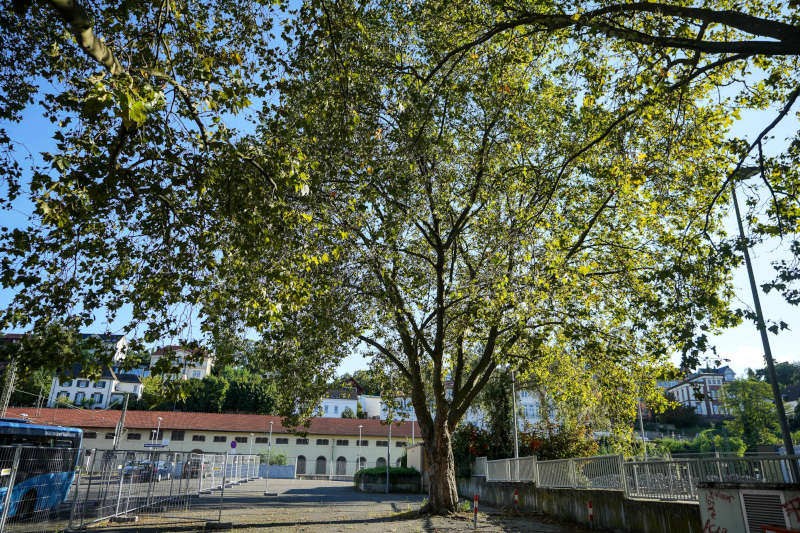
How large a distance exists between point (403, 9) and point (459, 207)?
6900mm

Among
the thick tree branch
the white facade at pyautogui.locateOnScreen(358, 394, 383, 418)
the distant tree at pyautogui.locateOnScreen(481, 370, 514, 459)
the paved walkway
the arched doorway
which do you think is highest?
the white facade at pyautogui.locateOnScreen(358, 394, 383, 418)

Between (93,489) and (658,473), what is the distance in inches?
573

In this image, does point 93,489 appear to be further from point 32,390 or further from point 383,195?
point 32,390

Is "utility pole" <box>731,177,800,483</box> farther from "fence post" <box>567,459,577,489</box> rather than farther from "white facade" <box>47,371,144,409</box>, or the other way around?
"white facade" <box>47,371,144,409</box>

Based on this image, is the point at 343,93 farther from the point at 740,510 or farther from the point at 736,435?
the point at 736,435

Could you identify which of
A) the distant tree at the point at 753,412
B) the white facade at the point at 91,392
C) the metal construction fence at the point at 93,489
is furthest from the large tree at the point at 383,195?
the white facade at the point at 91,392

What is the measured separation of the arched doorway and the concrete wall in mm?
42093

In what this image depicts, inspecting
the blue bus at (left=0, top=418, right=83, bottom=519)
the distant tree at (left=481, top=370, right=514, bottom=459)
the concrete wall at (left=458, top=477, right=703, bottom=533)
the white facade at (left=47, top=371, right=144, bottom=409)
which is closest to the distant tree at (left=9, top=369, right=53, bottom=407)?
the white facade at (left=47, top=371, right=144, bottom=409)

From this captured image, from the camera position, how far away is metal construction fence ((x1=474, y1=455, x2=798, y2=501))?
29.3ft

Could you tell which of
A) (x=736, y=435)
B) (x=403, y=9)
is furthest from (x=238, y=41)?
(x=736, y=435)

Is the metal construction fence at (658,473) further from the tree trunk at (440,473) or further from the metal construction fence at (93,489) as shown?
the metal construction fence at (93,489)

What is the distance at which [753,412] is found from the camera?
62.1m

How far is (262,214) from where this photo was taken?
8844 millimetres

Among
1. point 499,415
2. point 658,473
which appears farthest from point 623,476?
point 499,415
